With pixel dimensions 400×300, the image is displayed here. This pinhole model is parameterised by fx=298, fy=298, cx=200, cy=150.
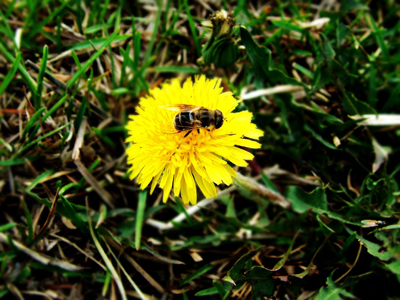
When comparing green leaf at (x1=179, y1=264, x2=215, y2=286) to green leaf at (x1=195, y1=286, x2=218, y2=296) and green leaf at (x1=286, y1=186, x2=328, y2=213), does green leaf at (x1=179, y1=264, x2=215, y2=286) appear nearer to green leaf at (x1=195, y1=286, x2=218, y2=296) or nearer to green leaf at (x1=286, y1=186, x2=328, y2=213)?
green leaf at (x1=195, y1=286, x2=218, y2=296)

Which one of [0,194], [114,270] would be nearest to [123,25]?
[0,194]

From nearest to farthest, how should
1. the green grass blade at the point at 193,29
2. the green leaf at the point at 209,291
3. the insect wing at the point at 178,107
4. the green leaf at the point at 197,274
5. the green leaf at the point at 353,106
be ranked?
the insect wing at the point at 178,107 < the green leaf at the point at 209,291 < the green leaf at the point at 197,274 < the green leaf at the point at 353,106 < the green grass blade at the point at 193,29

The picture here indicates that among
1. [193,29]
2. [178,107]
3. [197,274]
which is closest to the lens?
[178,107]

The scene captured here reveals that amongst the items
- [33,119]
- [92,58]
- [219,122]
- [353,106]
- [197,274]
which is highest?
[92,58]

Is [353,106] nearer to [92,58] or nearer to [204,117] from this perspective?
[204,117]

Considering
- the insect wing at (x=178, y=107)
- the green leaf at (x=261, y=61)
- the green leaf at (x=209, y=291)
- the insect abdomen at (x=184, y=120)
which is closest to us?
the insect abdomen at (x=184, y=120)

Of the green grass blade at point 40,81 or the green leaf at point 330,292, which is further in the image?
the green grass blade at point 40,81

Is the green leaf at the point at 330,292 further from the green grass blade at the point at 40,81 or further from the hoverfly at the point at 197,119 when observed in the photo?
the green grass blade at the point at 40,81

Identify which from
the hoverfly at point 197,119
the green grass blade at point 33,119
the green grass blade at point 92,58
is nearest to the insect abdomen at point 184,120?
the hoverfly at point 197,119

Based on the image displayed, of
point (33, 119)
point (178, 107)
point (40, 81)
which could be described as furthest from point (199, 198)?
point (40, 81)
